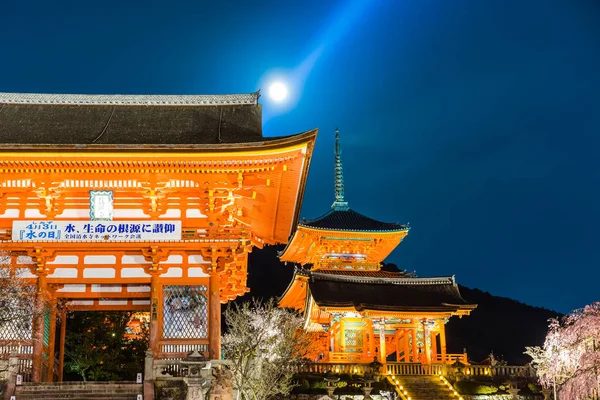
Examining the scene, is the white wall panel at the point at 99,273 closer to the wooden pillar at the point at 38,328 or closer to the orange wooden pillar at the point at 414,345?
the wooden pillar at the point at 38,328

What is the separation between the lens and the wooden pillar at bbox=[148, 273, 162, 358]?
22.3 m

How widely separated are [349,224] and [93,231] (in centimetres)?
3095

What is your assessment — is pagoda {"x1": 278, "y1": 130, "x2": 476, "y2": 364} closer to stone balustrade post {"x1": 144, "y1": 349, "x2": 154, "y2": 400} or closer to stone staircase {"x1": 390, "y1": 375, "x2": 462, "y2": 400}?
stone staircase {"x1": 390, "y1": 375, "x2": 462, "y2": 400}

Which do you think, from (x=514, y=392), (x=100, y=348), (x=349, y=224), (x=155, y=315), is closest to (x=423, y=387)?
(x=514, y=392)

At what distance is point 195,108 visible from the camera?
28656 millimetres

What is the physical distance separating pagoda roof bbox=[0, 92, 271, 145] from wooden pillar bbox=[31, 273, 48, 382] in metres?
4.61

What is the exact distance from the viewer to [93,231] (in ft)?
75.8

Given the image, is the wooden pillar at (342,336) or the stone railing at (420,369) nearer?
the stone railing at (420,369)

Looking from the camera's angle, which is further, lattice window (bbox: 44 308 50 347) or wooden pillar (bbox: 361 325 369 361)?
wooden pillar (bbox: 361 325 369 361)

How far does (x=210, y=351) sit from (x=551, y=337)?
45.1ft

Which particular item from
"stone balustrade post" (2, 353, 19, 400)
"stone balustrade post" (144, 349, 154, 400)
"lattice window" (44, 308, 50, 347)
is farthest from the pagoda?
"stone balustrade post" (2, 353, 19, 400)

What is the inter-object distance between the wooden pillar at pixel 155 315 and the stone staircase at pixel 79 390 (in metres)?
1.79

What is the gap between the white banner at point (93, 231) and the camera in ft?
75.3

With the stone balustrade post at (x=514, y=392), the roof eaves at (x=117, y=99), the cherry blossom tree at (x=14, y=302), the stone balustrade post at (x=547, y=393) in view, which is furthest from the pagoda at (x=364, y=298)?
the cherry blossom tree at (x=14, y=302)
